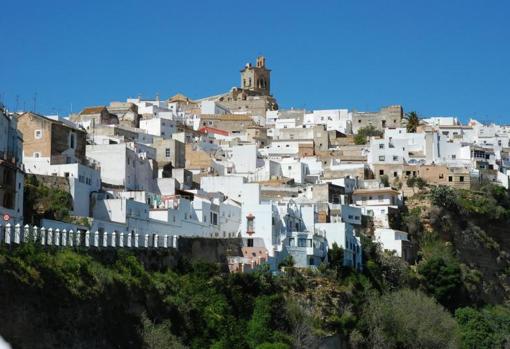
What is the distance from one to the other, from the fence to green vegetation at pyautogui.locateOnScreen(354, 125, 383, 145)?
42616 mm

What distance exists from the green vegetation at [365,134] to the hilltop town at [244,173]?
0.16m

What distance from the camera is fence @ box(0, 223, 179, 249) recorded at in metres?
35.6

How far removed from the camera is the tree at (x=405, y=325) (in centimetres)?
5194

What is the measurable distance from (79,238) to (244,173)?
34829mm

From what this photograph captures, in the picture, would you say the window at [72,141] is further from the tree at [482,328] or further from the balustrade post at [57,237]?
the tree at [482,328]

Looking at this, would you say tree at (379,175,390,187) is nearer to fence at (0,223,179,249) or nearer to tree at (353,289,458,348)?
tree at (353,289,458,348)

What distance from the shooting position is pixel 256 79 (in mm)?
121438

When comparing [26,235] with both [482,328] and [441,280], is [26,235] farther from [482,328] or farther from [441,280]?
[441,280]

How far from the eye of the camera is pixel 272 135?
92.8m

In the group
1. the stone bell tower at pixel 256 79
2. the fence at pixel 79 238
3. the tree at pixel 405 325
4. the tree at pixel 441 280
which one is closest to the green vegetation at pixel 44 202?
the fence at pixel 79 238

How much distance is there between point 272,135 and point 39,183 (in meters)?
46.3

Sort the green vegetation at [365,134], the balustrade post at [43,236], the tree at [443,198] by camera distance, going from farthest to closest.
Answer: the green vegetation at [365,134], the tree at [443,198], the balustrade post at [43,236]

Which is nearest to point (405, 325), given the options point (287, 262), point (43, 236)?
point (287, 262)

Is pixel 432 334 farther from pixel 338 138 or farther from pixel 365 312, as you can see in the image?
pixel 338 138
